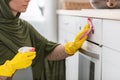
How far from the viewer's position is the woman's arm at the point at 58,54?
5.03 feet

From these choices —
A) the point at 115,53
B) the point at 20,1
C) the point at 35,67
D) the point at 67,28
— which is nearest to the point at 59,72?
the point at 35,67

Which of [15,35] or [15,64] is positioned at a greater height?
[15,35]

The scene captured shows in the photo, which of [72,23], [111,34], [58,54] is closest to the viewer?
[111,34]

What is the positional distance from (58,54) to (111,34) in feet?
1.96

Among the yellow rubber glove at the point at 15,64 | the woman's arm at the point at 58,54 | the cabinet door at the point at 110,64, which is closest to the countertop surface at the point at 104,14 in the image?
the cabinet door at the point at 110,64

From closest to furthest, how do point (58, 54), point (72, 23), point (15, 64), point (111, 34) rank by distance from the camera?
point (111, 34)
point (15, 64)
point (58, 54)
point (72, 23)

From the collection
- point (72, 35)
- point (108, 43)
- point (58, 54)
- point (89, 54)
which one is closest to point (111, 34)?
point (108, 43)

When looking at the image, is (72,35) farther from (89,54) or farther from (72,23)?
(89,54)

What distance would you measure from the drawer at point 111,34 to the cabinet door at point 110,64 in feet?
0.10

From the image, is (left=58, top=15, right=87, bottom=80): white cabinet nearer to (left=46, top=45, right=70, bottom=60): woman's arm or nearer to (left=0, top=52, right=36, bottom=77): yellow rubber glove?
(left=46, top=45, right=70, bottom=60): woman's arm

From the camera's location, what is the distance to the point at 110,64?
1059 millimetres

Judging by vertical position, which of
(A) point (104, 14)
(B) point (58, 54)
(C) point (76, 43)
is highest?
(A) point (104, 14)

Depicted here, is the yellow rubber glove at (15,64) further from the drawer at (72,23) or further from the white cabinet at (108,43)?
the drawer at (72,23)

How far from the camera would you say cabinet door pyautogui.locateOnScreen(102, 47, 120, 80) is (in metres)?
0.99
